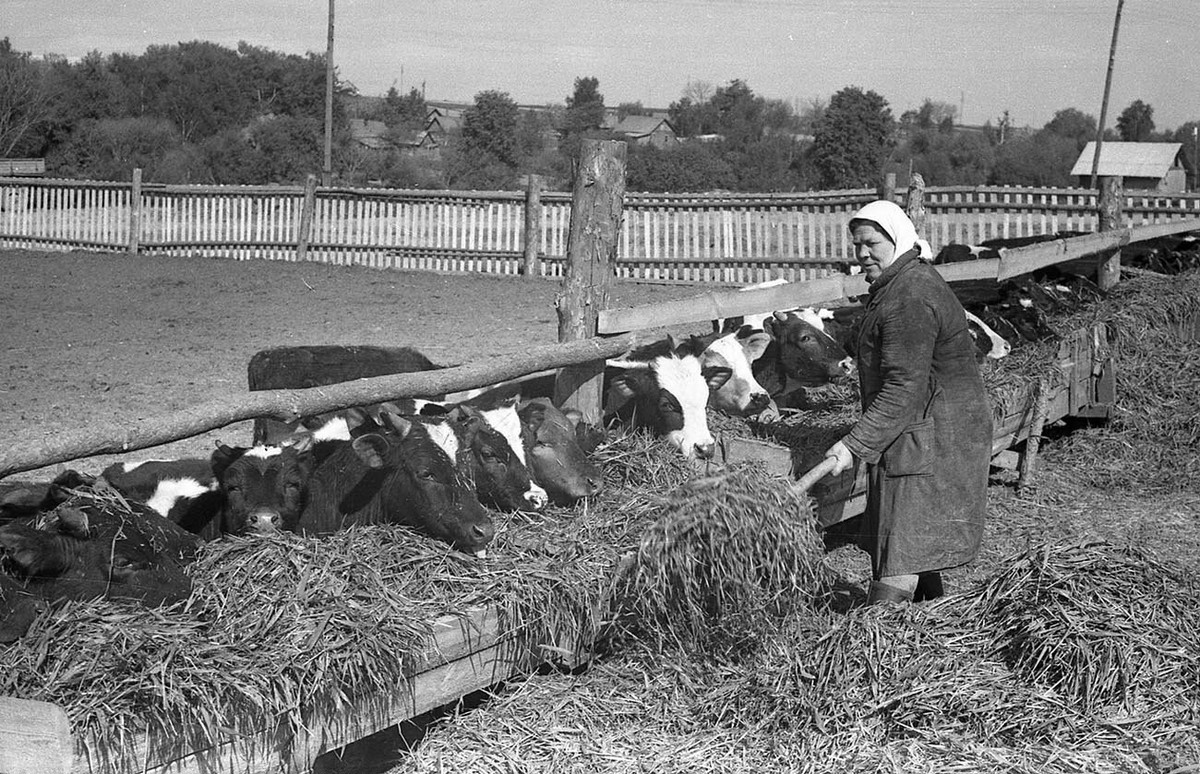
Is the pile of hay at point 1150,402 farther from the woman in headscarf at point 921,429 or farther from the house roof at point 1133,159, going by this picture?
the house roof at point 1133,159

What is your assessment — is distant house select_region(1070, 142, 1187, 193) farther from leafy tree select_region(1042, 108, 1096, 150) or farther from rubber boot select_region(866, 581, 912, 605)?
rubber boot select_region(866, 581, 912, 605)

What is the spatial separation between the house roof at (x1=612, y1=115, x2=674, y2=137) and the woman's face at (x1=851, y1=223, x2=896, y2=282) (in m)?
69.0

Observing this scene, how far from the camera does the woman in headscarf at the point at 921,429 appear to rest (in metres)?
5.33

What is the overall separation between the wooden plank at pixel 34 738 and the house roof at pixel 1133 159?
78.3m

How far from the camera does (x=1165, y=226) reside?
15023mm

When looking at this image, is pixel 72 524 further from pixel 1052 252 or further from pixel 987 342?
pixel 1052 252

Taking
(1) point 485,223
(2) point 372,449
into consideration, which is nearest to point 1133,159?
(1) point 485,223

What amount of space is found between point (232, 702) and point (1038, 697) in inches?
116

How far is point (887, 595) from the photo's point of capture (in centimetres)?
548

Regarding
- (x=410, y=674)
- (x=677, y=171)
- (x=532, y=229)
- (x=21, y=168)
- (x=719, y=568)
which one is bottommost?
(x=410, y=674)

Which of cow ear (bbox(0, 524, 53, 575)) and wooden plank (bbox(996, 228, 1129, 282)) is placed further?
wooden plank (bbox(996, 228, 1129, 282))

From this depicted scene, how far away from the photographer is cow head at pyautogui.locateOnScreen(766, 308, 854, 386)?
880 centimetres

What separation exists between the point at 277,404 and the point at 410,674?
1.23m

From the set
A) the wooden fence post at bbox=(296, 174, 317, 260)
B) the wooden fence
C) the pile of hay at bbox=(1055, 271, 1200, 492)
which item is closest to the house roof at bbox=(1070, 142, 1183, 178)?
the wooden fence
